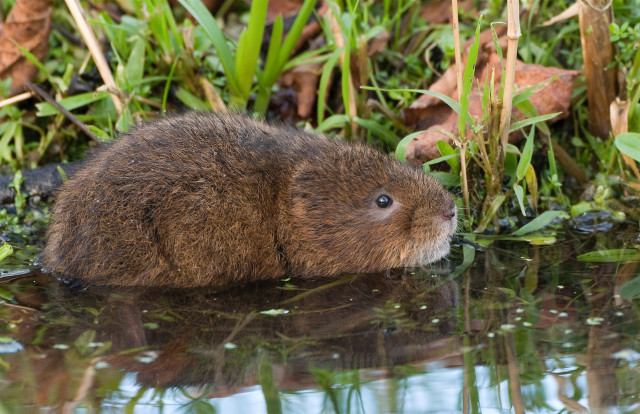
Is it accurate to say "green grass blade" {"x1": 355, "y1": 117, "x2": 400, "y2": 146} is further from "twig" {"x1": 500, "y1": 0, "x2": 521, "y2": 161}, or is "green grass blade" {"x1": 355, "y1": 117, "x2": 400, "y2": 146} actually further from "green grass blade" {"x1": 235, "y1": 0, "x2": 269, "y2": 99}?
"twig" {"x1": 500, "y1": 0, "x2": 521, "y2": 161}

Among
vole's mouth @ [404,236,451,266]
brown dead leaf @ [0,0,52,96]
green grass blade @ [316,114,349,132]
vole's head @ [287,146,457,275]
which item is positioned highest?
brown dead leaf @ [0,0,52,96]

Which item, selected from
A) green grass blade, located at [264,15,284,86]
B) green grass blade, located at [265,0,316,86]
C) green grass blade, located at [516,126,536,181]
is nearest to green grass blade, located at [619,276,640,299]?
green grass blade, located at [516,126,536,181]

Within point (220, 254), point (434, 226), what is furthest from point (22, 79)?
point (434, 226)

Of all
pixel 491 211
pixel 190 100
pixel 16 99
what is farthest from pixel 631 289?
pixel 16 99

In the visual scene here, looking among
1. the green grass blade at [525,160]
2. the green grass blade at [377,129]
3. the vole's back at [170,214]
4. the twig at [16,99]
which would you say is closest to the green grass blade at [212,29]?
the green grass blade at [377,129]

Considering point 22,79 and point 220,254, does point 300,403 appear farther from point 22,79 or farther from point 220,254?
point 22,79

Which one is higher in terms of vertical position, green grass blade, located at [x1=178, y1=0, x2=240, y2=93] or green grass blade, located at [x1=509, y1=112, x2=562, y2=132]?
green grass blade, located at [x1=178, y1=0, x2=240, y2=93]
